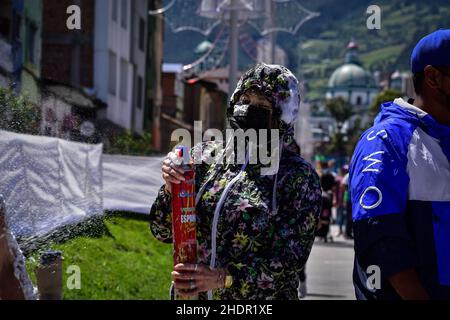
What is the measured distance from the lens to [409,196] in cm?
325

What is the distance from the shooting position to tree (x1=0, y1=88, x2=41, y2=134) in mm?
3490

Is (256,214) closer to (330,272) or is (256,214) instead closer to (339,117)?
(330,272)

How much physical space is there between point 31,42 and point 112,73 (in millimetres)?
4388

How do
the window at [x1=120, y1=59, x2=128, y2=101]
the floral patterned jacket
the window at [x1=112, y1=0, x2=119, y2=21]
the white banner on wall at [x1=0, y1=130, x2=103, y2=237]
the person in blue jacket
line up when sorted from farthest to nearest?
the window at [x1=120, y1=59, x2=128, y2=101] < the window at [x1=112, y1=0, x2=119, y2=21] < the floral patterned jacket < the white banner on wall at [x1=0, y1=130, x2=103, y2=237] < the person in blue jacket

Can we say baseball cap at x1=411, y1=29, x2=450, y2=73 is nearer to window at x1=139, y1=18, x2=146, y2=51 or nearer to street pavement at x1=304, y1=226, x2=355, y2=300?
street pavement at x1=304, y1=226, x2=355, y2=300

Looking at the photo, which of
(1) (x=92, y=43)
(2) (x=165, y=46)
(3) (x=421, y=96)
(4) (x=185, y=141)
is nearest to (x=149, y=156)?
(1) (x=92, y=43)

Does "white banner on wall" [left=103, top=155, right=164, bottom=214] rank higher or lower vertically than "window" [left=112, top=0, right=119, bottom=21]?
lower

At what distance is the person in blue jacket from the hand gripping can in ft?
1.69

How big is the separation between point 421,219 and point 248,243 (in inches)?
29.0

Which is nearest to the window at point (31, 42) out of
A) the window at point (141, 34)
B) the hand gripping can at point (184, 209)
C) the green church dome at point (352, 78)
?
the window at point (141, 34)

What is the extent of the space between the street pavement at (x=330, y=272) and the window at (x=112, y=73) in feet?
12.5

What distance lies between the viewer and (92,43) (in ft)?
44.0

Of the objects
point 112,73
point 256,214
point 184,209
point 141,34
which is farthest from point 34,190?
point 141,34

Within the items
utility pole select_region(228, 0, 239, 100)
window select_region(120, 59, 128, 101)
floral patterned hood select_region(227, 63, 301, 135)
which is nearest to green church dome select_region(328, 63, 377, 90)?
window select_region(120, 59, 128, 101)
